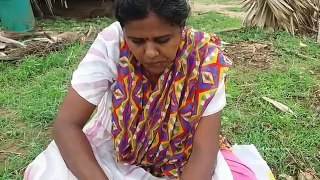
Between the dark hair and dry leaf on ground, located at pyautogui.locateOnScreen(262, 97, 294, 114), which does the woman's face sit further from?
dry leaf on ground, located at pyautogui.locateOnScreen(262, 97, 294, 114)

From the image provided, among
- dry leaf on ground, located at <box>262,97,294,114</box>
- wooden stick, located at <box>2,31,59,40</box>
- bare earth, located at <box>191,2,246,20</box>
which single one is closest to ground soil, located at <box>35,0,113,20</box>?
wooden stick, located at <box>2,31,59,40</box>

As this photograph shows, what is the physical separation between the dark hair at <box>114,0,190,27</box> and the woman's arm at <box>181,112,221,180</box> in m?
Result: 0.40

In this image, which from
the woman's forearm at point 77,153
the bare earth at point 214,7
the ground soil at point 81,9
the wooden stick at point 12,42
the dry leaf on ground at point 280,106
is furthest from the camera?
the bare earth at point 214,7

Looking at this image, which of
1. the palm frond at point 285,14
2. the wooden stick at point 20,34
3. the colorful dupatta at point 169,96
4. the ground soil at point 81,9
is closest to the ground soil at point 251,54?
the palm frond at point 285,14

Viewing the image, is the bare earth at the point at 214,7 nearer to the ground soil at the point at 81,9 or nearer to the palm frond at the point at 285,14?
the ground soil at the point at 81,9

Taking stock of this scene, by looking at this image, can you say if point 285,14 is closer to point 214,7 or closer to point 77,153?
point 77,153

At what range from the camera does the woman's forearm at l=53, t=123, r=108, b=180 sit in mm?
1570

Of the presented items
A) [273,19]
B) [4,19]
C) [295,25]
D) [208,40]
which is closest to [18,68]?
[4,19]

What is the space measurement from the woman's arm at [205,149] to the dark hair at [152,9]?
400mm

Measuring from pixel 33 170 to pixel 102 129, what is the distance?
1.05 feet

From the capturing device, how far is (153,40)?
144 cm

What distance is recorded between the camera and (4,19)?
511 centimetres

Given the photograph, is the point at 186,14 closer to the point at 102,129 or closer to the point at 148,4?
the point at 148,4

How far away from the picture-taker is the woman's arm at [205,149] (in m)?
1.59
